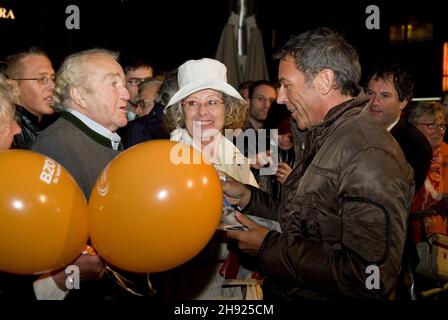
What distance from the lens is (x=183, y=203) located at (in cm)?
177

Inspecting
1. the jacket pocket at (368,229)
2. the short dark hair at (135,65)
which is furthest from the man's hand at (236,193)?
the short dark hair at (135,65)

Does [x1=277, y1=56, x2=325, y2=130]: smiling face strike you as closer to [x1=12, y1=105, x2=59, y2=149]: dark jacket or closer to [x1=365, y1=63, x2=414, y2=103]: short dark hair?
[x1=365, y1=63, x2=414, y2=103]: short dark hair

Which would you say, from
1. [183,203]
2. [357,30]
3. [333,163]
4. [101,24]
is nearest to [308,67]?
[333,163]

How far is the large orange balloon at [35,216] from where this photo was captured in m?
1.72

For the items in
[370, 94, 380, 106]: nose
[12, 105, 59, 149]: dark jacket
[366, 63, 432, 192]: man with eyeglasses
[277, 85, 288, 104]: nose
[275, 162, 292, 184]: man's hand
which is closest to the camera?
[277, 85, 288, 104]: nose

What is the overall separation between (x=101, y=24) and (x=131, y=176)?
Result: 992 cm

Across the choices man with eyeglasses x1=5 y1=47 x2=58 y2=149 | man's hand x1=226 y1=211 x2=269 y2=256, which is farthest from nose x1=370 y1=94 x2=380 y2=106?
man with eyeglasses x1=5 y1=47 x2=58 y2=149

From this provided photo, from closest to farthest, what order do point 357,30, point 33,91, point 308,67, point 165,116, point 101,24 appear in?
Answer: point 308,67
point 165,116
point 33,91
point 101,24
point 357,30

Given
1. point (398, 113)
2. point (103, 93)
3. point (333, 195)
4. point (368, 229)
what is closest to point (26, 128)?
point (103, 93)

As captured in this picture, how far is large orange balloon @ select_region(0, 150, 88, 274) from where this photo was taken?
172 cm

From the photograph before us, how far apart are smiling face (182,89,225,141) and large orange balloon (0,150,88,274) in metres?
1.32

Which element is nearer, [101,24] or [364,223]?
[364,223]

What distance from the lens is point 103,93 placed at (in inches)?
104
